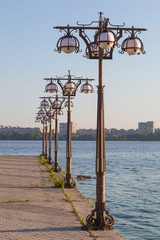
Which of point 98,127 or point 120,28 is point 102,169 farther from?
point 120,28

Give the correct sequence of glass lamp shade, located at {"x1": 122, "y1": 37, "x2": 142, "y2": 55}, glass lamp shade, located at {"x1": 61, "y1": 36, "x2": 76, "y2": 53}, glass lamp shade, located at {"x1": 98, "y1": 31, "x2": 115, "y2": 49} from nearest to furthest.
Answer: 1. glass lamp shade, located at {"x1": 98, "y1": 31, "x2": 115, "y2": 49}
2. glass lamp shade, located at {"x1": 122, "y1": 37, "x2": 142, "y2": 55}
3. glass lamp shade, located at {"x1": 61, "y1": 36, "x2": 76, "y2": 53}

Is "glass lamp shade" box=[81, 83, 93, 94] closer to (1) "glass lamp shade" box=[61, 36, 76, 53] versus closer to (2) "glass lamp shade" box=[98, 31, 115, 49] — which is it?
(1) "glass lamp shade" box=[61, 36, 76, 53]

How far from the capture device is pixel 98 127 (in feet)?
37.1

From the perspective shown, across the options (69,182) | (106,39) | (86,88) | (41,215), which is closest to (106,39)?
(106,39)

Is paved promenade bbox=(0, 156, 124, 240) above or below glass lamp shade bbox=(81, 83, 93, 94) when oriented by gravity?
below

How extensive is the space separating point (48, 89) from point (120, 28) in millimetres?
8212

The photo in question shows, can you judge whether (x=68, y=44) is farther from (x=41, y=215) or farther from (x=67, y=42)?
(x=41, y=215)

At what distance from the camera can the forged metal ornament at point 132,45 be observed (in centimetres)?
1088

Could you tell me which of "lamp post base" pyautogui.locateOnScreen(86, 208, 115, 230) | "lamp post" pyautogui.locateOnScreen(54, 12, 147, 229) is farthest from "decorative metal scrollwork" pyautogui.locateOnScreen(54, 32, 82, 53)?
"lamp post base" pyautogui.locateOnScreen(86, 208, 115, 230)

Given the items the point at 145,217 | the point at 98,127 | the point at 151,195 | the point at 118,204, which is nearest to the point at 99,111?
the point at 98,127

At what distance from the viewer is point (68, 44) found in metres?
11.2

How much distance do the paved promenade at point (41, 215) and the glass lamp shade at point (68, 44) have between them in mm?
5146

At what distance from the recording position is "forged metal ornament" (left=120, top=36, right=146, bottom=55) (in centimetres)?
1088

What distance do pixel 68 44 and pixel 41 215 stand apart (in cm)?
560
